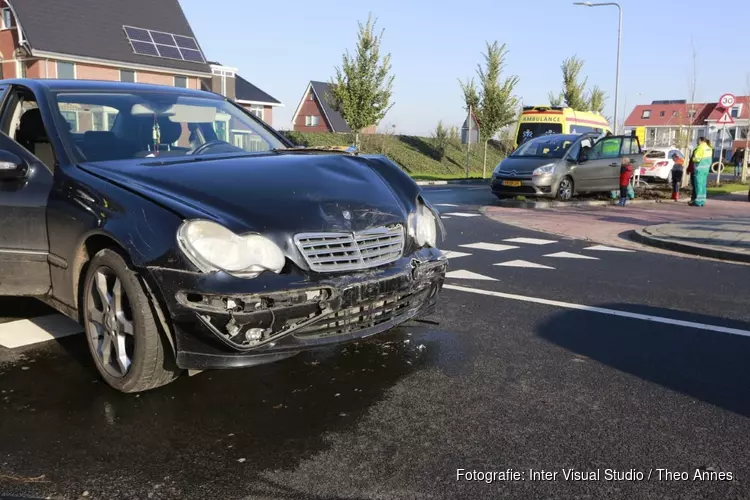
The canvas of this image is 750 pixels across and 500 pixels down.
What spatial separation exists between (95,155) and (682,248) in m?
8.13

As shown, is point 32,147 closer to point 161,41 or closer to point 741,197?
point 741,197

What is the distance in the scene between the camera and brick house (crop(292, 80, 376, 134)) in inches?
2621

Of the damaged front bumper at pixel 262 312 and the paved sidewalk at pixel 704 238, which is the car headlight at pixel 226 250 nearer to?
the damaged front bumper at pixel 262 312

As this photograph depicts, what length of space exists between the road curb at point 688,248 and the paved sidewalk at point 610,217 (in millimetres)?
120

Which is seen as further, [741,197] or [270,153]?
[741,197]

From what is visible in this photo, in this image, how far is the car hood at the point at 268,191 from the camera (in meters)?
3.27

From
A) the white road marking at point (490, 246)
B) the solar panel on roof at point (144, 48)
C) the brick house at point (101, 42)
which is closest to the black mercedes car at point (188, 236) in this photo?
the white road marking at point (490, 246)

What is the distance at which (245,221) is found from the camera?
10.6 feet

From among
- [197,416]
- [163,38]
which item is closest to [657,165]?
[197,416]

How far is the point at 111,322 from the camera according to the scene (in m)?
3.45

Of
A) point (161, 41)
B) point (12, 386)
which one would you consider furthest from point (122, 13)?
point (12, 386)

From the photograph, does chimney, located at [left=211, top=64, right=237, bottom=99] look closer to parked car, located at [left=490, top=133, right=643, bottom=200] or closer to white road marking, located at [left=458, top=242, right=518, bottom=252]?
parked car, located at [left=490, top=133, right=643, bottom=200]

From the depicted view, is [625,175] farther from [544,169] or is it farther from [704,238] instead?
[704,238]

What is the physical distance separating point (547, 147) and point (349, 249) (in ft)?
48.7
